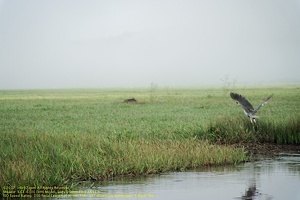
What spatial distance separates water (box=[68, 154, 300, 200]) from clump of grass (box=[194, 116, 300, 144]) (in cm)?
399

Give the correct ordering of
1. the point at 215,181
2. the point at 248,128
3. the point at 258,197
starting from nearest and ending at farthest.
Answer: the point at 258,197 < the point at 215,181 < the point at 248,128

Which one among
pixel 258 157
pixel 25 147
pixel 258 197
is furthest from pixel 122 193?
pixel 258 157

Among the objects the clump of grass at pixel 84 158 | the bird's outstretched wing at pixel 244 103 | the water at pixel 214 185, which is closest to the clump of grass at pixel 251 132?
the bird's outstretched wing at pixel 244 103

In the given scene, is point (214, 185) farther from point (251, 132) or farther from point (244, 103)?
point (244, 103)

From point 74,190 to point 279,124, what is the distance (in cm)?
1079

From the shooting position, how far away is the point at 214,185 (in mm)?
13281

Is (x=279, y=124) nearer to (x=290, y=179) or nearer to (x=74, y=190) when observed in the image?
(x=290, y=179)

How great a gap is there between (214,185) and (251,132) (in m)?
7.52

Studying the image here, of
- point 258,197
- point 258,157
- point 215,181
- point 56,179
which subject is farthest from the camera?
point 258,157

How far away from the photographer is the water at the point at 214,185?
12.1 metres

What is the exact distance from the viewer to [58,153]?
47.4 ft

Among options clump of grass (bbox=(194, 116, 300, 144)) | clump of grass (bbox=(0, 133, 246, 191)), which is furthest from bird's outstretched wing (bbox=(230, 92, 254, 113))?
clump of grass (bbox=(0, 133, 246, 191))

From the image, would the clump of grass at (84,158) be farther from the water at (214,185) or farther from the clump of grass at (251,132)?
the clump of grass at (251,132)

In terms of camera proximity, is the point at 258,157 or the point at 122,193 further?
the point at 258,157
